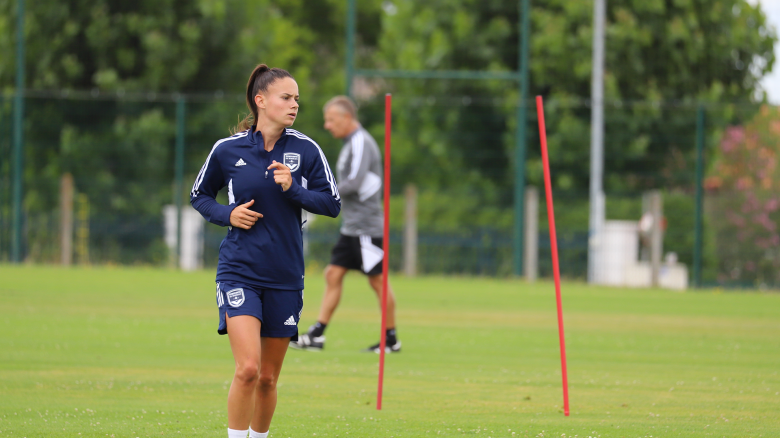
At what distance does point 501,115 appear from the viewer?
20094 millimetres

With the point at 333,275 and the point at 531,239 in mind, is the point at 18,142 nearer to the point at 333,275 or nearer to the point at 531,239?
the point at 531,239

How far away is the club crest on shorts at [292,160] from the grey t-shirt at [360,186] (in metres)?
4.47

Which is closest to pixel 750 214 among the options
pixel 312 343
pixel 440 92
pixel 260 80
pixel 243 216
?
pixel 440 92

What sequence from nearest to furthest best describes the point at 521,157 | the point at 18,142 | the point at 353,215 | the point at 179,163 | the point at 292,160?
the point at 292,160 → the point at 353,215 → the point at 521,157 → the point at 179,163 → the point at 18,142

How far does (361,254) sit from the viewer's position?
968cm

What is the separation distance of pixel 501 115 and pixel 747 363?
37.6 ft

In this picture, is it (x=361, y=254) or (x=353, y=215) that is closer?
(x=361, y=254)

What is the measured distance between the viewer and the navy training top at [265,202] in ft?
16.3

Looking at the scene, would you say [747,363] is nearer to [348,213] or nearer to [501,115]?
[348,213]

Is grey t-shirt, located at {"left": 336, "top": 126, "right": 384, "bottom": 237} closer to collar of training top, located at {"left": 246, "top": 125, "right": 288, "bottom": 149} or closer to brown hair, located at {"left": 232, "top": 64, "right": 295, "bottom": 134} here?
brown hair, located at {"left": 232, "top": 64, "right": 295, "bottom": 134}

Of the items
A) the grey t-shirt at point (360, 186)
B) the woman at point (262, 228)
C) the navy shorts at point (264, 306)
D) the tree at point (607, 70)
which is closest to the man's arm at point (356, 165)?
the grey t-shirt at point (360, 186)

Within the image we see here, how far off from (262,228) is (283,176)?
0.30m

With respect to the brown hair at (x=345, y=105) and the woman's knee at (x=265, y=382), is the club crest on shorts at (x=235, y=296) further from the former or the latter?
the brown hair at (x=345, y=105)

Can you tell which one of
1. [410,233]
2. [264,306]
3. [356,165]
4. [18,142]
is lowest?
[264,306]
